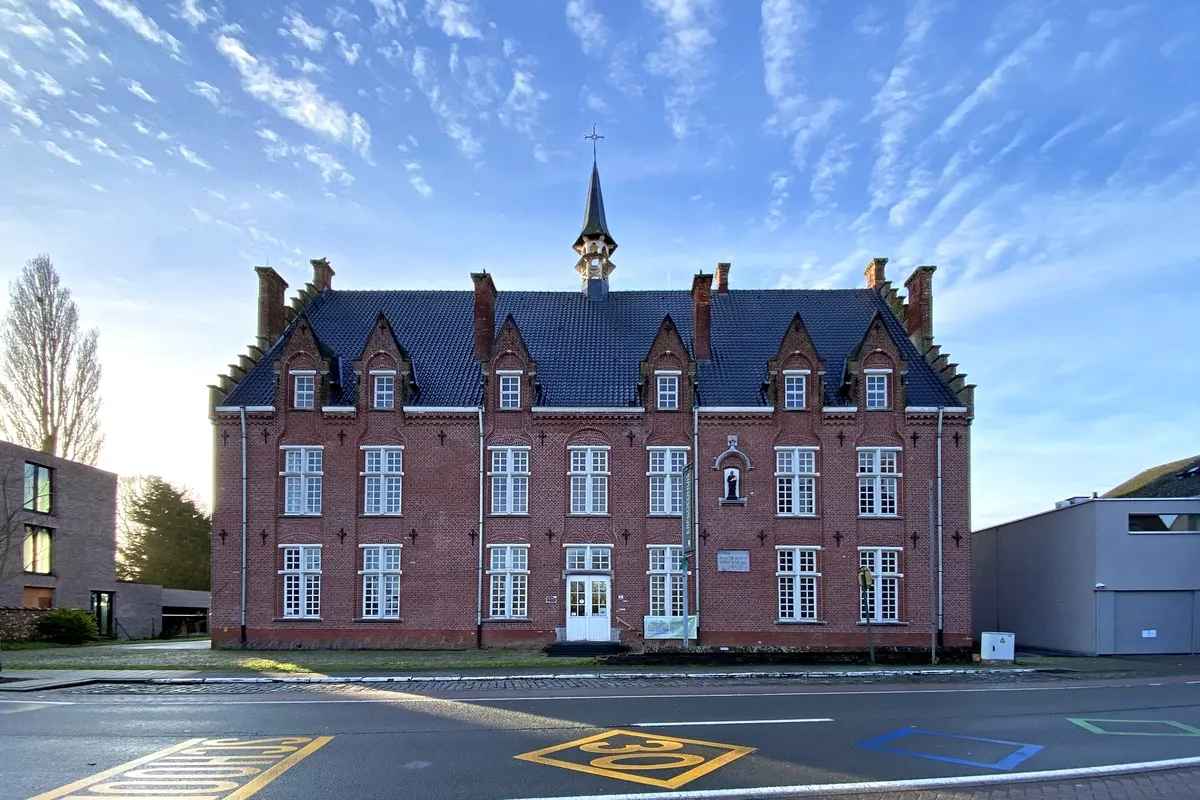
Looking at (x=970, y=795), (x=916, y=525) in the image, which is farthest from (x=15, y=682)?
(x=916, y=525)

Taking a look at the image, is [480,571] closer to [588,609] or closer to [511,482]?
[511,482]

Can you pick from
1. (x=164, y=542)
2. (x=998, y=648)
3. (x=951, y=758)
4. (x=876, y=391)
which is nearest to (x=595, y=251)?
(x=876, y=391)

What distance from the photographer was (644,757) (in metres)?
11.4

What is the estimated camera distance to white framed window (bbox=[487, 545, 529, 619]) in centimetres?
3212

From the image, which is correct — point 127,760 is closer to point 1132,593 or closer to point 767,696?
point 767,696

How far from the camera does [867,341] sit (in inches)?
1286

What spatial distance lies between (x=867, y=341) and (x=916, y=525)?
7034mm

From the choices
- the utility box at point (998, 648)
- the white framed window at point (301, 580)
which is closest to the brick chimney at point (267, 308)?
the white framed window at point (301, 580)

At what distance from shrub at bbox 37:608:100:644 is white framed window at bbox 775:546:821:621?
29444mm

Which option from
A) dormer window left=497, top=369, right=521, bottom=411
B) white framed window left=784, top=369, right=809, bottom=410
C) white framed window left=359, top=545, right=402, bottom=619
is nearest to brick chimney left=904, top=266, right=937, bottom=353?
white framed window left=784, top=369, right=809, bottom=410

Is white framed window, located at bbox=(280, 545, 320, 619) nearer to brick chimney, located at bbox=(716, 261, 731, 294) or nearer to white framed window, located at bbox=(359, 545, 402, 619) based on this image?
white framed window, located at bbox=(359, 545, 402, 619)

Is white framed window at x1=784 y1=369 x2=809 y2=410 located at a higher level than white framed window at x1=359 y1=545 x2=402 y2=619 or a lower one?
higher

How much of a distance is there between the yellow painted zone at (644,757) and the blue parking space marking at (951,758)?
193 cm

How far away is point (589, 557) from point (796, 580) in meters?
7.65
